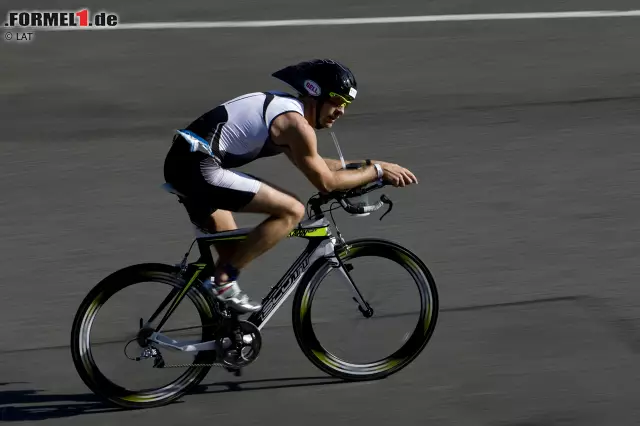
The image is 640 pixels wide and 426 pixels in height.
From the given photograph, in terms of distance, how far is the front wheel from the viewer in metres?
6.73

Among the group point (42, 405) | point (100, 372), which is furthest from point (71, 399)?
point (100, 372)

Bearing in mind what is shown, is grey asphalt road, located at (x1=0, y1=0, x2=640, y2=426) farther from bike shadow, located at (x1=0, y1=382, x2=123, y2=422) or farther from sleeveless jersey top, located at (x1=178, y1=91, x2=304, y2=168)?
sleeveless jersey top, located at (x1=178, y1=91, x2=304, y2=168)

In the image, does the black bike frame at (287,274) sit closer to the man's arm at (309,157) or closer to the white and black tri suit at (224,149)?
the white and black tri suit at (224,149)

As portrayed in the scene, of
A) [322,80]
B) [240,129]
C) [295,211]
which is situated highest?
[322,80]

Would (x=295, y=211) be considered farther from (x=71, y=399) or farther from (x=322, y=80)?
(x=71, y=399)

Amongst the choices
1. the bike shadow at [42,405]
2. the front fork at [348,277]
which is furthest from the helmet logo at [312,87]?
the bike shadow at [42,405]

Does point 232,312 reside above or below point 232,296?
below

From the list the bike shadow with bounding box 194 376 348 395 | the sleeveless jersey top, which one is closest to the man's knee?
the sleeveless jersey top

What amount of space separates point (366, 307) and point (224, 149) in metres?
1.32

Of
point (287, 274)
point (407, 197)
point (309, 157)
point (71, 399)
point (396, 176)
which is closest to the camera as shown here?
point (309, 157)

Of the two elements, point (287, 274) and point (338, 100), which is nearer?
point (338, 100)

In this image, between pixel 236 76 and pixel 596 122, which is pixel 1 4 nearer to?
pixel 236 76

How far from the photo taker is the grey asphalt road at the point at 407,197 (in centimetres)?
675

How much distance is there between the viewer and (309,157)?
6293mm
